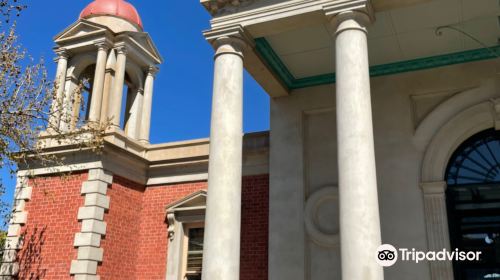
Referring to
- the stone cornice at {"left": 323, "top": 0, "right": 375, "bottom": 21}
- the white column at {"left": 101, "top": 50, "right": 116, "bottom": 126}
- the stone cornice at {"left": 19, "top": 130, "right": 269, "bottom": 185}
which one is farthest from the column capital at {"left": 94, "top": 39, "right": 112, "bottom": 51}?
the stone cornice at {"left": 323, "top": 0, "right": 375, "bottom": 21}

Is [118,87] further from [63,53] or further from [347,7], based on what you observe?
[347,7]

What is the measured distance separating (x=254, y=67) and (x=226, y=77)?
168 cm

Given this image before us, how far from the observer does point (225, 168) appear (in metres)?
7.02

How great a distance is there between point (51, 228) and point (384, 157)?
22.5 ft

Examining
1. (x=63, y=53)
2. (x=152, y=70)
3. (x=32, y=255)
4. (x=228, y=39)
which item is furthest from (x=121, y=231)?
(x=228, y=39)

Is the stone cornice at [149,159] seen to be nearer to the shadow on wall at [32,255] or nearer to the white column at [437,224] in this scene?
the shadow on wall at [32,255]

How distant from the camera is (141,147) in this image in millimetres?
11633

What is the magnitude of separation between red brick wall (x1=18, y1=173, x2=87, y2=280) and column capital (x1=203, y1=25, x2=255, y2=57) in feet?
14.5

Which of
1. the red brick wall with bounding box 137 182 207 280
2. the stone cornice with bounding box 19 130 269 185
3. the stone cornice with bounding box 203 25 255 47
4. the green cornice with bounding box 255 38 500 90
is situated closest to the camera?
the stone cornice with bounding box 203 25 255 47

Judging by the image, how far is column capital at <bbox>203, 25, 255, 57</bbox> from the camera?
7691 millimetres

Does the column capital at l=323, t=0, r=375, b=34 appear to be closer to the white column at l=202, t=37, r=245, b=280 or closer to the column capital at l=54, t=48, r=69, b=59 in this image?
the white column at l=202, t=37, r=245, b=280

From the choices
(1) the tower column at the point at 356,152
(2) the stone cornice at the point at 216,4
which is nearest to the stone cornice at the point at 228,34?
(2) the stone cornice at the point at 216,4

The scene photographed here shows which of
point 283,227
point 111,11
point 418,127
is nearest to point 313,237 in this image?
point 283,227

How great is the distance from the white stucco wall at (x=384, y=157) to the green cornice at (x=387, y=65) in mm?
113
